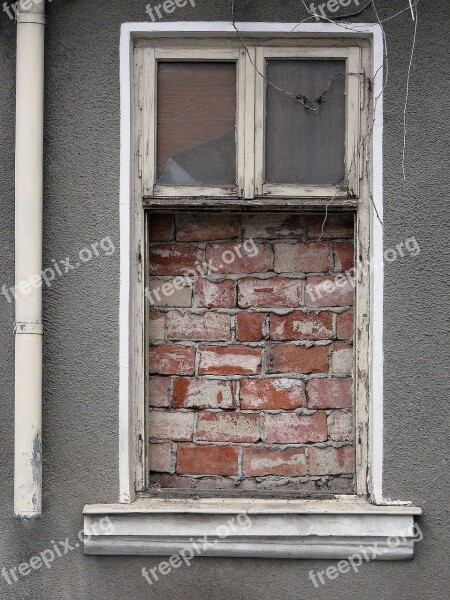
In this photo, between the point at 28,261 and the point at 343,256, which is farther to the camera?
the point at 343,256

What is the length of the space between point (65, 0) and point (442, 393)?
245 centimetres

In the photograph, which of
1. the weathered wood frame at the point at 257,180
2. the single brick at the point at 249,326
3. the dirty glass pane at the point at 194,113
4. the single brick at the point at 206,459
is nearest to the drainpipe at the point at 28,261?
the weathered wood frame at the point at 257,180

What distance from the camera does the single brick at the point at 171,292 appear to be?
12.6 feet

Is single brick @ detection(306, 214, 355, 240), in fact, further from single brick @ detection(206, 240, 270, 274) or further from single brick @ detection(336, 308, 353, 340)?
single brick @ detection(336, 308, 353, 340)

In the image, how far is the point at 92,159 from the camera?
3684 mm

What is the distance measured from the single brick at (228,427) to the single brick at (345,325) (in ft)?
1.82

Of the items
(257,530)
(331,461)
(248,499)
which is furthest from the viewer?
(331,461)

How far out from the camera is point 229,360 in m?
3.85

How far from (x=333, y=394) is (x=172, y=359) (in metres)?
0.77

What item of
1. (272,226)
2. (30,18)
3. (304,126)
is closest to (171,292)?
(272,226)

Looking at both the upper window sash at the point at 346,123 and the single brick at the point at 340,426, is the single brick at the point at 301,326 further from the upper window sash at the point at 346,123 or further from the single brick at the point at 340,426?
the upper window sash at the point at 346,123

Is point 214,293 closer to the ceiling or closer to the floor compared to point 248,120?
closer to the floor

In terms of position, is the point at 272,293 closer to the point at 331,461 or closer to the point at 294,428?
the point at 294,428

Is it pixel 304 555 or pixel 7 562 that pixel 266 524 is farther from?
pixel 7 562
